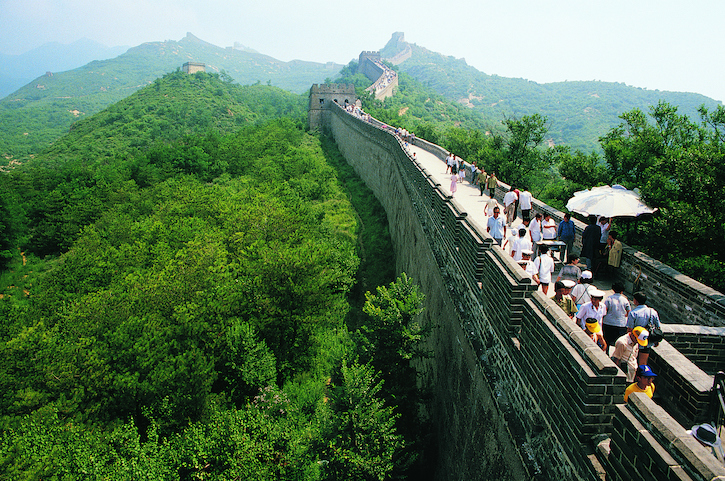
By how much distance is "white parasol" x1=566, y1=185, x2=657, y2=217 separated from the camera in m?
9.05

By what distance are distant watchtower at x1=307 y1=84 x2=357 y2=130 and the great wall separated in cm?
5308

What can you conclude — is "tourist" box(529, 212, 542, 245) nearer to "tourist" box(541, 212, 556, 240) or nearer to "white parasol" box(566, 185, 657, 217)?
"tourist" box(541, 212, 556, 240)

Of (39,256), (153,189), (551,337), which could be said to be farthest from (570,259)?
(39,256)

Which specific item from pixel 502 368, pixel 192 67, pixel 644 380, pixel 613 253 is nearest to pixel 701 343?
pixel 644 380

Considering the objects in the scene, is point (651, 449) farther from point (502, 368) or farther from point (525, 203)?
point (525, 203)

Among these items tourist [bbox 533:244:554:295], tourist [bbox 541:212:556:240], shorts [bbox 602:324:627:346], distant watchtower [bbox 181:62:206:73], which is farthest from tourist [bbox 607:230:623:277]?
distant watchtower [bbox 181:62:206:73]

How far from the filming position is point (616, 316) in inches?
235

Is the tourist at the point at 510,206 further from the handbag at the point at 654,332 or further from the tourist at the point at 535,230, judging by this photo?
the handbag at the point at 654,332

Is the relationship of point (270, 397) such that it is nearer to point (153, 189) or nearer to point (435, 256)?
point (435, 256)

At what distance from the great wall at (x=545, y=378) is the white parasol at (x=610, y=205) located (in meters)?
0.86

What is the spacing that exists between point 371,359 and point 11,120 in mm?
176906

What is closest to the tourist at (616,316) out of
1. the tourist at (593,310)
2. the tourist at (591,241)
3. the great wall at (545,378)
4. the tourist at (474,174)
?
the tourist at (593,310)

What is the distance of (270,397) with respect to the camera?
12.2 m

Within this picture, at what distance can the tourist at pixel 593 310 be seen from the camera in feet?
18.9
